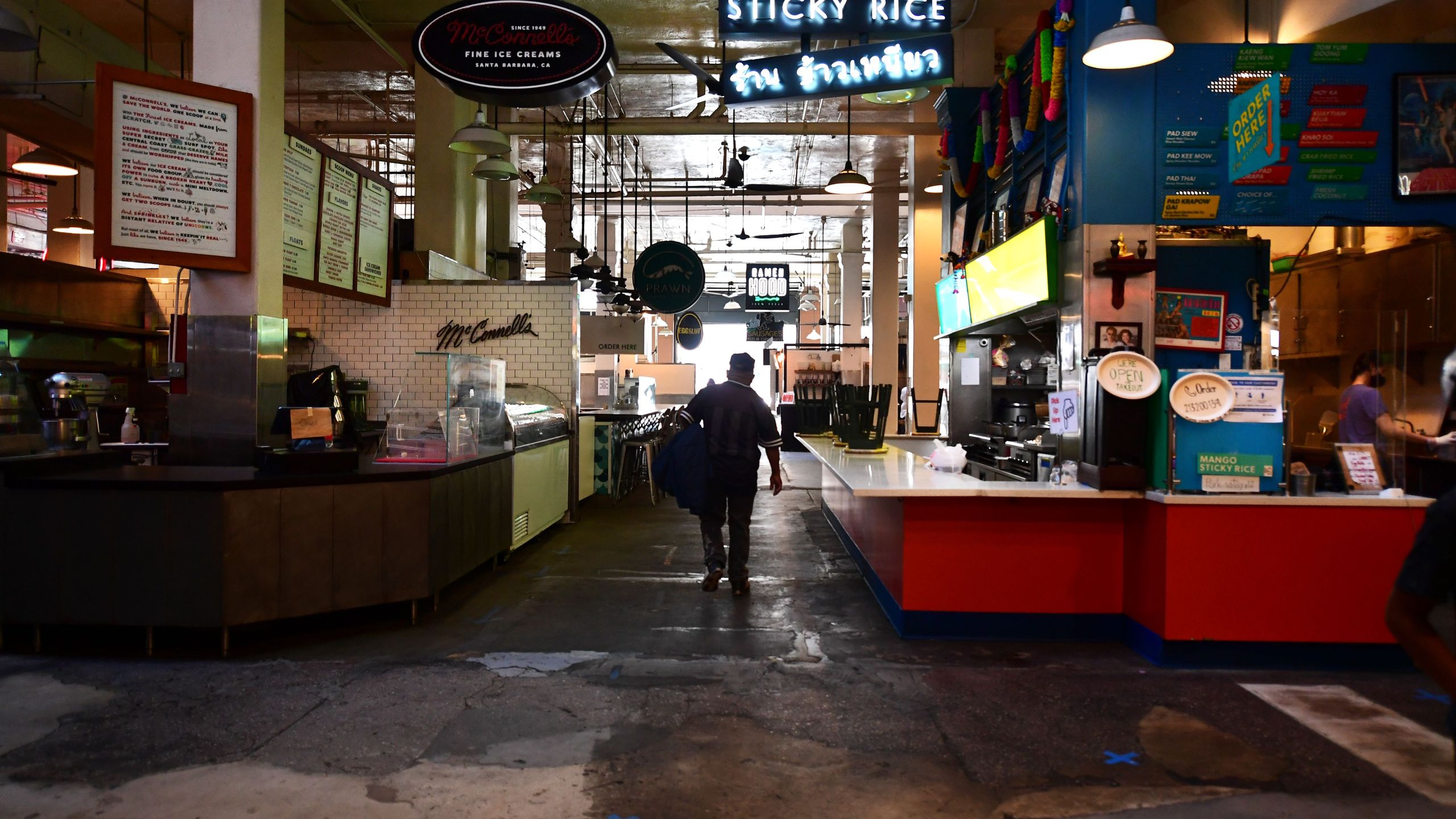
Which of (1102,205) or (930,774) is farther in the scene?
(1102,205)

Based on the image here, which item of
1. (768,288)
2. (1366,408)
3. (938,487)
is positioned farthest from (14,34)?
(768,288)

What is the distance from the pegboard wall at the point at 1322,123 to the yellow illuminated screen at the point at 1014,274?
2.56 feet

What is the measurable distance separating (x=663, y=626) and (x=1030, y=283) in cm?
294

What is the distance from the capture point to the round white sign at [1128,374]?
432cm

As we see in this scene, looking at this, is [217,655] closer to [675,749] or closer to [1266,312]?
[675,749]

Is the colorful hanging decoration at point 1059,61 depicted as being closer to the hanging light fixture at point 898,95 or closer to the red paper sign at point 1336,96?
the hanging light fixture at point 898,95

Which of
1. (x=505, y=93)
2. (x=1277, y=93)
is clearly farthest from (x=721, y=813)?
(x=505, y=93)

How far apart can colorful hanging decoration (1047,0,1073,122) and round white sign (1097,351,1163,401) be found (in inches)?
61.7

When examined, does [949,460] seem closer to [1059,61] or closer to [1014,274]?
[1014,274]

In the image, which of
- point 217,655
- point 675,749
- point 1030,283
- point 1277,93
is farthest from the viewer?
point 1030,283

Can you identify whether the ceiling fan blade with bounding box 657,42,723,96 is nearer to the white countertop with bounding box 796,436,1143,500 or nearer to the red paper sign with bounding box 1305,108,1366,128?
the white countertop with bounding box 796,436,1143,500

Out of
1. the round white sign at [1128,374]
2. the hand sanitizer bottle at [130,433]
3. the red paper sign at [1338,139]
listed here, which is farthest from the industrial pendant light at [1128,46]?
the hand sanitizer bottle at [130,433]

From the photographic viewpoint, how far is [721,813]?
2758 millimetres

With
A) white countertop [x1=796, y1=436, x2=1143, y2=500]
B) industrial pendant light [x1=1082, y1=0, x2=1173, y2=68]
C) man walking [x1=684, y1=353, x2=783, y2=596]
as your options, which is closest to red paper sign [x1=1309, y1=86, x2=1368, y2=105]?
industrial pendant light [x1=1082, y1=0, x2=1173, y2=68]
